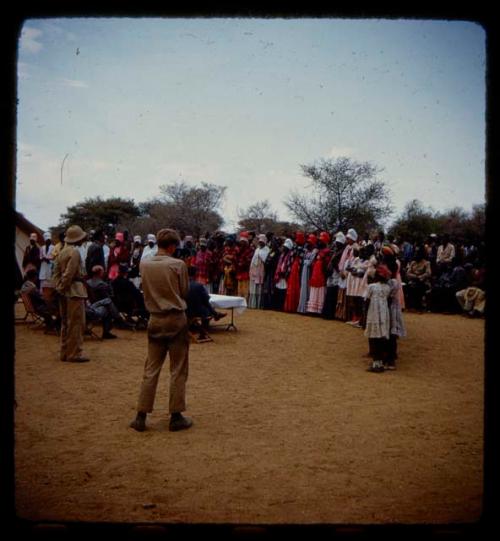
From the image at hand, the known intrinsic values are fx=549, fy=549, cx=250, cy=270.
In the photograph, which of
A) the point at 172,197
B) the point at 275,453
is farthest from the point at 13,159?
the point at 172,197

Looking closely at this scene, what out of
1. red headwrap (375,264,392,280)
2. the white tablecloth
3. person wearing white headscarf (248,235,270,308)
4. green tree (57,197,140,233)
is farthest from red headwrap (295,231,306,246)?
green tree (57,197,140,233)

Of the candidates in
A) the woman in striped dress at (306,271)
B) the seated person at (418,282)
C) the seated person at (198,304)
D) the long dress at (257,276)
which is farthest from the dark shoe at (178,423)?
the seated person at (418,282)

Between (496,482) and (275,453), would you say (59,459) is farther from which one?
(496,482)

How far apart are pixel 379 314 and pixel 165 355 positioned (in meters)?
3.98

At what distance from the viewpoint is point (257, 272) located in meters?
15.3

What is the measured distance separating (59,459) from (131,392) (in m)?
2.28

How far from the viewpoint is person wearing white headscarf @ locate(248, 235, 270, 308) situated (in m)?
15.2

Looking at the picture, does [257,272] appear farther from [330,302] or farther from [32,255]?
[32,255]

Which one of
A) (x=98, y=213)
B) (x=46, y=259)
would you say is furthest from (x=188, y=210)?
(x=46, y=259)

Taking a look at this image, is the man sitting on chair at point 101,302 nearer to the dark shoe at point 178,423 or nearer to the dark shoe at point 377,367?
the dark shoe at point 377,367

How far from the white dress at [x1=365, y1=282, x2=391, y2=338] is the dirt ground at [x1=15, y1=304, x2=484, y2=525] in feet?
2.03

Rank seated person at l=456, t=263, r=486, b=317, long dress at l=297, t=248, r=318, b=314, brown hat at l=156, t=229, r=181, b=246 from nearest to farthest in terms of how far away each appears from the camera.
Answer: brown hat at l=156, t=229, r=181, b=246 → long dress at l=297, t=248, r=318, b=314 → seated person at l=456, t=263, r=486, b=317

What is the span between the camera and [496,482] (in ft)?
8.44

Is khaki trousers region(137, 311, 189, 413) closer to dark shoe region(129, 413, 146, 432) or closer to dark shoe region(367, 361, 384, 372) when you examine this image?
dark shoe region(129, 413, 146, 432)
